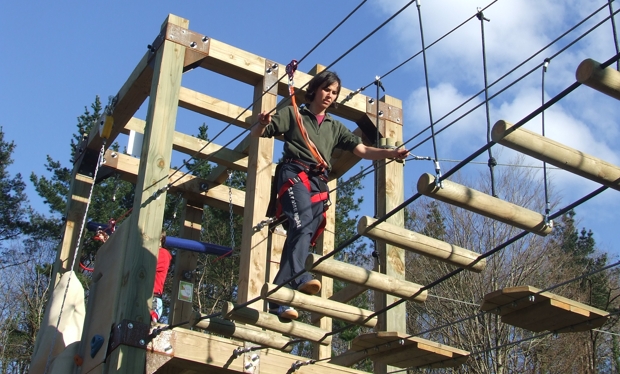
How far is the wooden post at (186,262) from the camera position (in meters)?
7.10

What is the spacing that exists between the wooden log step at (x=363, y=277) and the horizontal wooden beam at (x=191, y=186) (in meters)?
3.39

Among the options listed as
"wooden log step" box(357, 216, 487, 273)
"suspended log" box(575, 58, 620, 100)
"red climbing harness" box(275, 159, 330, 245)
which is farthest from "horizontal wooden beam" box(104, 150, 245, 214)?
"suspended log" box(575, 58, 620, 100)

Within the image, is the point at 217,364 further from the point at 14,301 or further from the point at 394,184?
the point at 14,301

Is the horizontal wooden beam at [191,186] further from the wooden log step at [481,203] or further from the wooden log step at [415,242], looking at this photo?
the wooden log step at [481,203]

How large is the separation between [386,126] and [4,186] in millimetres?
19004

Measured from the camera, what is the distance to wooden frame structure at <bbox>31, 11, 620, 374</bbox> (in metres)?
3.84

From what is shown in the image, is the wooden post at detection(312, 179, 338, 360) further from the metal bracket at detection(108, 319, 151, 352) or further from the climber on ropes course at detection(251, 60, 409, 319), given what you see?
the metal bracket at detection(108, 319, 151, 352)

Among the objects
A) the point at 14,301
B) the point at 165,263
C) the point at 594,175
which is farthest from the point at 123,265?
the point at 14,301

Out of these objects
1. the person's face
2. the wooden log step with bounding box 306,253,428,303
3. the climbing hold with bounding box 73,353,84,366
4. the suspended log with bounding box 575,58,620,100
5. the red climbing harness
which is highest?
the person's face

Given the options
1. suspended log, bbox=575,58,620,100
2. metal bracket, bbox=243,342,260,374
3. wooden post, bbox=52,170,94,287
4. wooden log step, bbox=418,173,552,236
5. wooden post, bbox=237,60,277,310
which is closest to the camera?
suspended log, bbox=575,58,620,100

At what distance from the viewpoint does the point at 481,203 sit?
3.43m

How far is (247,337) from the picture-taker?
4355mm

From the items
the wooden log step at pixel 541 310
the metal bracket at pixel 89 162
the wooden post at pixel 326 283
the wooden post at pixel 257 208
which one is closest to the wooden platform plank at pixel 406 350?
the wooden log step at pixel 541 310

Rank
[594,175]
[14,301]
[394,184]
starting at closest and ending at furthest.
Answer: [594,175]
[394,184]
[14,301]
